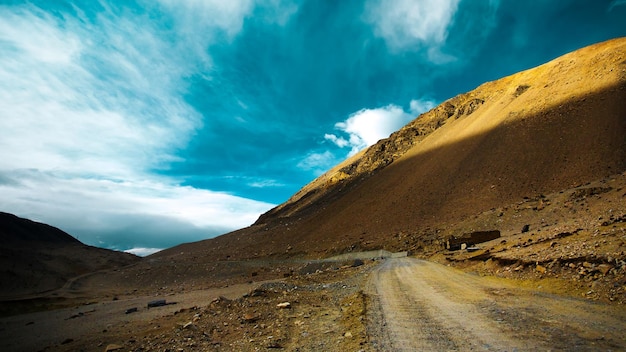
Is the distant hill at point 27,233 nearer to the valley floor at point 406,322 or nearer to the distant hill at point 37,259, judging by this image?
the distant hill at point 37,259

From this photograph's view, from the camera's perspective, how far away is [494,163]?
53.1 m

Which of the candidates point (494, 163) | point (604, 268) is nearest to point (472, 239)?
point (604, 268)

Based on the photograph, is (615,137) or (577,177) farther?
(615,137)

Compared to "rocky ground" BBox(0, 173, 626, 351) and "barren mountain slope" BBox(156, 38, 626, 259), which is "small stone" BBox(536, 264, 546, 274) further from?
"barren mountain slope" BBox(156, 38, 626, 259)

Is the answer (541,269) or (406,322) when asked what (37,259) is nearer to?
(406,322)

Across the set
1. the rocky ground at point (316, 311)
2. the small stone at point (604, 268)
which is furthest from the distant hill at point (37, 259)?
the small stone at point (604, 268)

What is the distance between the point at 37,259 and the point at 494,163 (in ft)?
291

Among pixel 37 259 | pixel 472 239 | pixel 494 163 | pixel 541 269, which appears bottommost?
pixel 541 269

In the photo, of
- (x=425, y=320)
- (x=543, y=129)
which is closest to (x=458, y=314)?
(x=425, y=320)

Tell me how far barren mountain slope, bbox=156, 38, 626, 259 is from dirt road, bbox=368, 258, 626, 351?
36250 millimetres

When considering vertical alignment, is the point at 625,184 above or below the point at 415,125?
below

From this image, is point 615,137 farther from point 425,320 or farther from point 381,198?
point 425,320

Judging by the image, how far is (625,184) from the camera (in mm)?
28281

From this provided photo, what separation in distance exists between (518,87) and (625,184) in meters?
52.2
